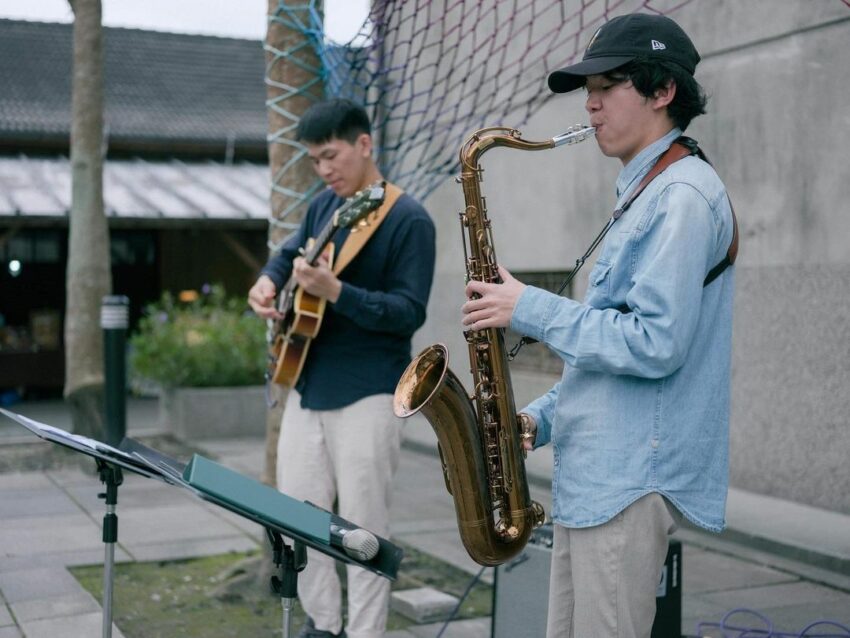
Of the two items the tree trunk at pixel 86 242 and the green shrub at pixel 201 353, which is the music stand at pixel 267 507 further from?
the green shrub at pixel 201 353

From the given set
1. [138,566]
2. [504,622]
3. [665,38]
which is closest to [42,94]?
[138,566]

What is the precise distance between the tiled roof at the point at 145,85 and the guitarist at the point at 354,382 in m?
11.1

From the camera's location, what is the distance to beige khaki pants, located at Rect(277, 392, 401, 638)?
356 centimetres

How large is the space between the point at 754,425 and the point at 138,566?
11.8 ft

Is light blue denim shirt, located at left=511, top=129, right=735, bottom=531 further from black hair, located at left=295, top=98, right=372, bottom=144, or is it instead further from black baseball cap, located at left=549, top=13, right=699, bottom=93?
black hair, located at left=295, top=98, right=372, bottom=144

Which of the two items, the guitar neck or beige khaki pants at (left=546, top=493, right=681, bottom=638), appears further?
the guitar neck

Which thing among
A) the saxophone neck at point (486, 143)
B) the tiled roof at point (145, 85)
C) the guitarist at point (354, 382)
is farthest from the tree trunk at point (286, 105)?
the tiled roof at point (145, 85)

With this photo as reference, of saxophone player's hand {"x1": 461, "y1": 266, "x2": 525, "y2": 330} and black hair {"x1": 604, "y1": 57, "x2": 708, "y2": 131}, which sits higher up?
black hair {"x1": 604, "y1": 57, "x2": 708, "y2": 131}

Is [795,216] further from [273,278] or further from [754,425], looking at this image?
[273,278]

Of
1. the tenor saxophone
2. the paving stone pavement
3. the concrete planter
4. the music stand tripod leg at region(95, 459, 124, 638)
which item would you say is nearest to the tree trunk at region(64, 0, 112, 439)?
the paving stone pavement

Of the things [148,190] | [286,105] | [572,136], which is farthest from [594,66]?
[148,190]

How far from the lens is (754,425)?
20.3 ft

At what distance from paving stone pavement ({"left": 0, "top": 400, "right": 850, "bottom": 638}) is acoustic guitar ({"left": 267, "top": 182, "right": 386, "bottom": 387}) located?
1.17 metres

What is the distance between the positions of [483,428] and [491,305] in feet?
1.62
